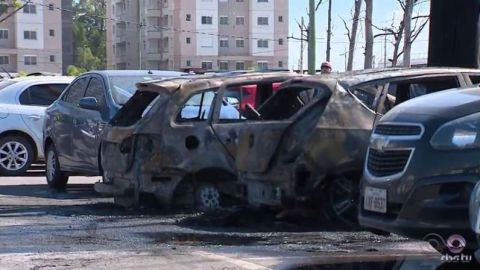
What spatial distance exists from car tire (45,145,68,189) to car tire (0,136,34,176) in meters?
1.71

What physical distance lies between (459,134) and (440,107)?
0.34 metres

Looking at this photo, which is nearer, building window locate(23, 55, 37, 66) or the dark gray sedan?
the dark gray sedan

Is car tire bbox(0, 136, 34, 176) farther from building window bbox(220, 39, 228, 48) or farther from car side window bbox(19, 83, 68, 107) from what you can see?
building window bbox(220, 39, 228, 48)

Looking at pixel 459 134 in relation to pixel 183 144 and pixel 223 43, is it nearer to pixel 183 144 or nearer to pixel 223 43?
pixel 183 144

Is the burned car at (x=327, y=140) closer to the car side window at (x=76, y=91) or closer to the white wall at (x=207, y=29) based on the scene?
the car side window at (x=76, y=91)

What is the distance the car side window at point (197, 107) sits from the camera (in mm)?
9953

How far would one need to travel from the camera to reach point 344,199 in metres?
8.55

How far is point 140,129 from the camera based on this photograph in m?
9.95

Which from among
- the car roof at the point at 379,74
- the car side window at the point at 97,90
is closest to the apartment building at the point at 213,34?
the car side window at the point at 97,90

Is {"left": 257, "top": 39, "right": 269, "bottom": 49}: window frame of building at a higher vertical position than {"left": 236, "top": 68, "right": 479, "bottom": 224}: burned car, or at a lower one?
higher

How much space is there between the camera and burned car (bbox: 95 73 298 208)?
9602 millimetres

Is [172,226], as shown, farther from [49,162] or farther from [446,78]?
[49,162]

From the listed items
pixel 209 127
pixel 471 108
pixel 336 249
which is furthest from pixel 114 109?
pixel 471 108

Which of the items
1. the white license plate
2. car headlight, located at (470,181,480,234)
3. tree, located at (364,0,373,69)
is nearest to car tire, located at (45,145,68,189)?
the white license plate
